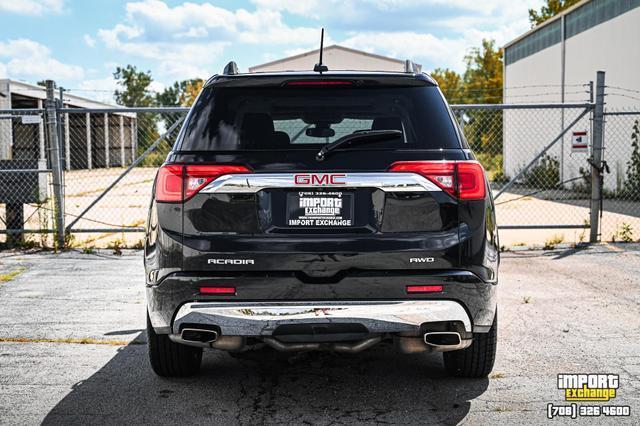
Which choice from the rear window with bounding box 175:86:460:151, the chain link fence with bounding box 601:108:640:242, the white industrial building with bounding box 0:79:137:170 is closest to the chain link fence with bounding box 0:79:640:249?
the chain link fence with bounding box 601:108:640:242

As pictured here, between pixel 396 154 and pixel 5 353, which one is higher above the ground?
pixel 396 154

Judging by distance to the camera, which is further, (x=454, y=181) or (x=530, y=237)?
(x=530, y=237)

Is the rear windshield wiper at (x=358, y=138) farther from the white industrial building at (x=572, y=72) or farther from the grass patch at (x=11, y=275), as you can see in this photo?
the white industrial building at (x=572, y=72)

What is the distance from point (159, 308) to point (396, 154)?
1511 millimetres

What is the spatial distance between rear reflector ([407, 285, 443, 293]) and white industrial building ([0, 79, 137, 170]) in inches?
1077

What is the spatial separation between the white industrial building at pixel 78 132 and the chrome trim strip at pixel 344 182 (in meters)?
26.9

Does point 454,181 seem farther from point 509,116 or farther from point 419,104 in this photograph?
point 509,116

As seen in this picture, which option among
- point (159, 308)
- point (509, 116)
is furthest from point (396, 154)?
point (509, 116)

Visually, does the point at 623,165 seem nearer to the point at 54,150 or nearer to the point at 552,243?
the point at 552,243

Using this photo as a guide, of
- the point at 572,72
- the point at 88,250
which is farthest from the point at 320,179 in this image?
the point at 572,72

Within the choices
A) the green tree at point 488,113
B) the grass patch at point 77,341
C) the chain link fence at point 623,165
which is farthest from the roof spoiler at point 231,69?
the green tree at point 488,113

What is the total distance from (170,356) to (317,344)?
117cm

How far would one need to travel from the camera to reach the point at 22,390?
498 cm

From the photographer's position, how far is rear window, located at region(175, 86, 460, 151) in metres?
4.33
